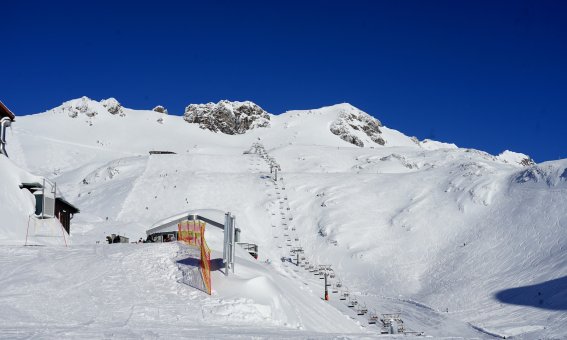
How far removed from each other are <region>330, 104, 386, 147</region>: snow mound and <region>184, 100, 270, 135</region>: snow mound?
15.1m

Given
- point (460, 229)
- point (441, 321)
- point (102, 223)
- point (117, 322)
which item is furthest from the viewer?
point (102, 223)

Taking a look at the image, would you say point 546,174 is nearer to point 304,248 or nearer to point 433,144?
point 304,248

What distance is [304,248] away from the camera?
1719 inches

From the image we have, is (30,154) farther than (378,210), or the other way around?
(30,154)

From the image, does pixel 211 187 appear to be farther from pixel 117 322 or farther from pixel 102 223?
pixel 117 322

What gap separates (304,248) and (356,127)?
87844 mm

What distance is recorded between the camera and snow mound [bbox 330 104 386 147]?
393 ft

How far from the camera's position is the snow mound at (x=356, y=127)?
11988cm

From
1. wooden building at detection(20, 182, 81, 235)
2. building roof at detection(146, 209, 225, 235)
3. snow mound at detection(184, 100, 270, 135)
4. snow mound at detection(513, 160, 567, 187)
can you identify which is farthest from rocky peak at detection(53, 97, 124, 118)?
snow mound at detection(513, 160, 567, 187)

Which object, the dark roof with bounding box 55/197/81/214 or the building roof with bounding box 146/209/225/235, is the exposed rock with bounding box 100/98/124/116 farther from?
the building roof with bounding box 146/209/225/235

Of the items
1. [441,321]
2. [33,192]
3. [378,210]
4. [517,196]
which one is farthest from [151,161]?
[441,321]

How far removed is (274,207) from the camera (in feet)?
165

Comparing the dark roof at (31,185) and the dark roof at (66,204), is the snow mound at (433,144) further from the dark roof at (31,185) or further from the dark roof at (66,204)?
the dark roof at (31,185)

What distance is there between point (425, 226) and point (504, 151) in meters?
123
